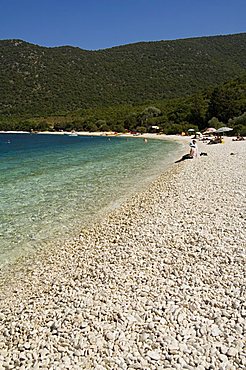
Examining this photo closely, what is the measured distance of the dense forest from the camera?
101 metres

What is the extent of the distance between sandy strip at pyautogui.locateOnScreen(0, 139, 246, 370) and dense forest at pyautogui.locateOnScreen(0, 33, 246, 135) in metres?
77.2

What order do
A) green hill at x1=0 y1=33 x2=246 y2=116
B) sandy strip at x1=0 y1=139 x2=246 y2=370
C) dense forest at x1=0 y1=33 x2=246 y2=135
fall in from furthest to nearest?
1. green hill at x1=0 y1=33 x2=246 y2=116
2. dense forest at x1=0 y1=33 x2=246 y2=135
3. sandy strip at x1=0 y1=139 x2=246 y2=370

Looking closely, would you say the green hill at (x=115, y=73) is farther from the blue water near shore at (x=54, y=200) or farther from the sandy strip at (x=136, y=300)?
the sandy strip at (x=136, y=300)

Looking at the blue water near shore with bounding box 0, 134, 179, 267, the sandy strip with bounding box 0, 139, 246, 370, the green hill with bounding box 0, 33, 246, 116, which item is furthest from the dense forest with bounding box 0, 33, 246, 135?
the sandy strip with bounding box 0, 139, 246, 370

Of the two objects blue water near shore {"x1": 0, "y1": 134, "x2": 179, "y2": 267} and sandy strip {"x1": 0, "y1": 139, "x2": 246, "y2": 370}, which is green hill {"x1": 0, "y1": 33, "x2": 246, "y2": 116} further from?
sandy strip {"x1": 0, "y1": 139, "x2": 246, "y2": 370}

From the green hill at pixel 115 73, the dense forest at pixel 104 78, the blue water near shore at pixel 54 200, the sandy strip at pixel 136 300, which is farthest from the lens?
the green hill at pixel 115 73

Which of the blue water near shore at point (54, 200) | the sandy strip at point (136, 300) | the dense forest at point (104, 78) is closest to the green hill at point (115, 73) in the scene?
the dense forest at point (104, 78)

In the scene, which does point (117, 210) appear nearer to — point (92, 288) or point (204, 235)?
point (204, 235)

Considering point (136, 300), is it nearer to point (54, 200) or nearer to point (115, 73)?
point (54, 200)

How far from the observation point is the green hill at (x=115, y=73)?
108 metres

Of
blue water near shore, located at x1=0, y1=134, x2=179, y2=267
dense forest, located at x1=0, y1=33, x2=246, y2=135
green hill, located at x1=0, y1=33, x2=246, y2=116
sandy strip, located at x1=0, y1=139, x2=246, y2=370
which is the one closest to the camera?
sandy strip, located at x1=0, y1=139, x2=246, y2=370

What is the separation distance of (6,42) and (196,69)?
264 ft

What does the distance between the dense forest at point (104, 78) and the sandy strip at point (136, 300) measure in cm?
7725

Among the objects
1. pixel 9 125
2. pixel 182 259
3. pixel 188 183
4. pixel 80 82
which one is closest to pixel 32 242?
pixel 182 259
